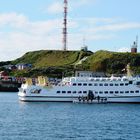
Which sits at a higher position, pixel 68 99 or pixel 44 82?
pixel 44 82

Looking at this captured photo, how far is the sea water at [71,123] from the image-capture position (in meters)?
53.3

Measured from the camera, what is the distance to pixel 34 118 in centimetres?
6975

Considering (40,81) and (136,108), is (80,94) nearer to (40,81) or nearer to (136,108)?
(40,81)

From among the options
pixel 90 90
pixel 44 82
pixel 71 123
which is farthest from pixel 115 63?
pixel 71 123

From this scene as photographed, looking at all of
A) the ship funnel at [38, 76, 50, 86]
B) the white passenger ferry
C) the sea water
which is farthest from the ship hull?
the sea water

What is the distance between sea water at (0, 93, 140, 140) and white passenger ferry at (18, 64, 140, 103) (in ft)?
35.2

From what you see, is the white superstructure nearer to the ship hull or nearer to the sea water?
the ship hull

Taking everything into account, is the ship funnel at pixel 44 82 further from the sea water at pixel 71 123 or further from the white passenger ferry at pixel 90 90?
the sea water at pixel 71 123

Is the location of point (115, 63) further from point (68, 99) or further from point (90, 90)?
point (90, 90)

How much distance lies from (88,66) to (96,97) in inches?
3859

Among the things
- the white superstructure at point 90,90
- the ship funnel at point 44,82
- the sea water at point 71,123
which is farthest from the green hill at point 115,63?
the sea water at point 71,123

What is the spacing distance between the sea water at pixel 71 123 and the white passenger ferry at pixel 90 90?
10.7 meters

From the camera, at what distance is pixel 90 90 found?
99.1 meters

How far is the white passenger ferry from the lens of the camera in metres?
98.4
